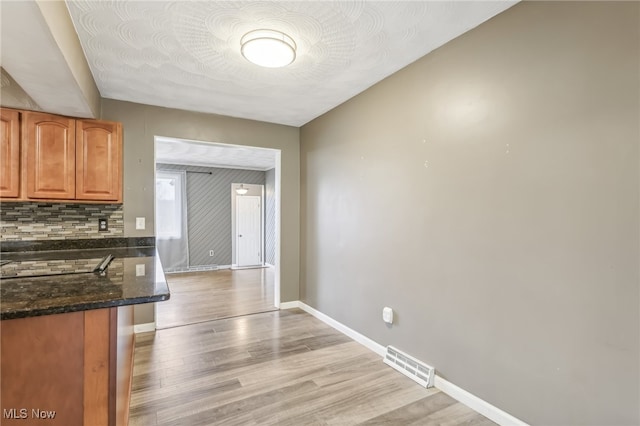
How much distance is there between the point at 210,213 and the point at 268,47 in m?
5.60

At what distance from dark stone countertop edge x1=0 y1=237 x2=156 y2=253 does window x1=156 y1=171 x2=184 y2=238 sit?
3.50 meters

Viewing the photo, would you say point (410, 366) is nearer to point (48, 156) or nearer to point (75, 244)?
point (75, 244)

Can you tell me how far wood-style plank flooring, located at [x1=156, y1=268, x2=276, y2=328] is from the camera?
3867 mm

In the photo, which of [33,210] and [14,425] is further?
[33,210]

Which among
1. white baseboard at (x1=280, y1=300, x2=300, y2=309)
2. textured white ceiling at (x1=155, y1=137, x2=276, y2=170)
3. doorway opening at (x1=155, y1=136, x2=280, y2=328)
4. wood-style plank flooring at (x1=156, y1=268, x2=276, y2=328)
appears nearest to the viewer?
wood-style plank flooring at (x1=156, y1=268, x2=276, y2=328)

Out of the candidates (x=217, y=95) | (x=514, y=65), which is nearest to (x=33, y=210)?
(x=217, y=95)

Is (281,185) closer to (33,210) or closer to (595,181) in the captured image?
(33,210)

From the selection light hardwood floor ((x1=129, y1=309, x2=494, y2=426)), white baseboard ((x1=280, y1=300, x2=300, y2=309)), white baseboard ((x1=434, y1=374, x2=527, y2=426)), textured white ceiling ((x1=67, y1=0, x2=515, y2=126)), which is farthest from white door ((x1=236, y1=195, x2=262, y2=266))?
white baseboard ((x1=434, y1=374, x2=527, y2=426))

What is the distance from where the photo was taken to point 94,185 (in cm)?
292

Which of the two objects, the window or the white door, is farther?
the white door

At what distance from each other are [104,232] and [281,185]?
207 cm

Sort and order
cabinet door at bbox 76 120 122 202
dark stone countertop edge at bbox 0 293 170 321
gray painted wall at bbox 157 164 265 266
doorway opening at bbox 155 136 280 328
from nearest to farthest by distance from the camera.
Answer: dark stone countertop edge at bbox 0 293 170 321
cabinet door at bbox 76 120 122 202
doorway opening at bbox 155 136 280 328
gray painted wall at bbox 157 164 265 266

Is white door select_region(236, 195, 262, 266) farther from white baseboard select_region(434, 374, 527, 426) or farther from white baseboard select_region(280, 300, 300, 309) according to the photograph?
white baseboard select_region(434, 374, 527, 426)

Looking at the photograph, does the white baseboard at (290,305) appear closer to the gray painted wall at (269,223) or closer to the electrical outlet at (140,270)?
the electrical outlet at (140,270)
